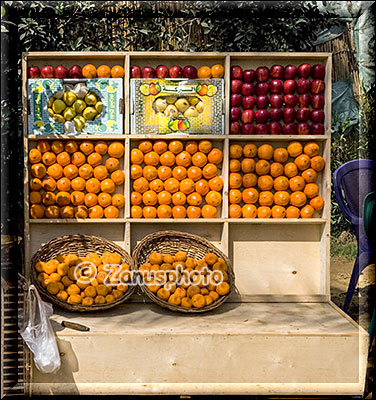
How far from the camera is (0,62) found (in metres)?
3.28

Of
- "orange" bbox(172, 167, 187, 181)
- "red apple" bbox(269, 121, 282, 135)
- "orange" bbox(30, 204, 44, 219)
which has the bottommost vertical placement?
"orange" bbox(30, 204, 44, 219)

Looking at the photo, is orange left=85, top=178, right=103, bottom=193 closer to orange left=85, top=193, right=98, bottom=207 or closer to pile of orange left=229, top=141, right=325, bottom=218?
orange left=85, top=193, right=98, bottom=207

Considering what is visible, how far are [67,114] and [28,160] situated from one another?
0.39m

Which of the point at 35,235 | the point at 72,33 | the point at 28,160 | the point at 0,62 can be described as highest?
the point at 72,33

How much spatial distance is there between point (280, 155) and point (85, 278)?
1440mm

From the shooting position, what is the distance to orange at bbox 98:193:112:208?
11.4ft

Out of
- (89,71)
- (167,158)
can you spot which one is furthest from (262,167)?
(89,71)

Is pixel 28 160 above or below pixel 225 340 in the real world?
above

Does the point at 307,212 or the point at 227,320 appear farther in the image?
the point at 307,212

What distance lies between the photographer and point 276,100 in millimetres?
3496

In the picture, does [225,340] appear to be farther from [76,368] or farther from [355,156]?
[355,156]

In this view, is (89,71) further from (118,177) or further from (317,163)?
(317,163)

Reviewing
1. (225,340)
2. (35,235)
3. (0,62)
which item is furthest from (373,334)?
(0,62)

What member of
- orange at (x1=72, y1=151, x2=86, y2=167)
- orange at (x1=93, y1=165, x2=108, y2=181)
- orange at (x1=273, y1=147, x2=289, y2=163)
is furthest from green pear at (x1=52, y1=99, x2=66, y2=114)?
orange at (x1=273, y1=147, x2=289, y2=163)
